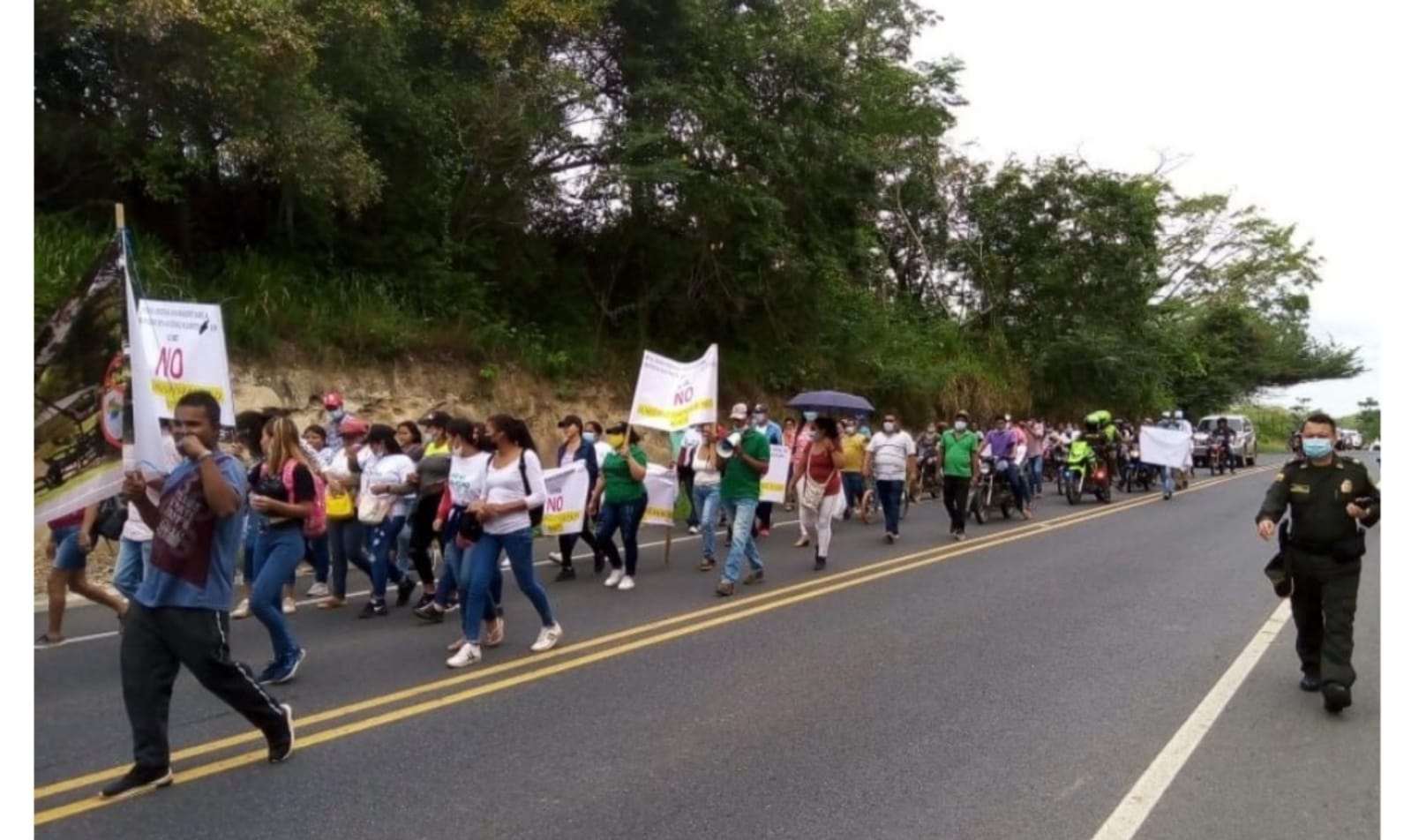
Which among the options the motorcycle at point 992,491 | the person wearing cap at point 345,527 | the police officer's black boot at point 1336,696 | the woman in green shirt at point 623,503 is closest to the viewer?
the police officer's black boot at point 1336,696

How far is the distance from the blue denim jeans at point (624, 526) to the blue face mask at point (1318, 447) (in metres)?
6.07

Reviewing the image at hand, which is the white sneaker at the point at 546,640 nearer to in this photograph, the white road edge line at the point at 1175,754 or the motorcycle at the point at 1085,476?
the white road edge line at the point at 1175,754

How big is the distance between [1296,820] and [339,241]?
17183 millimetres

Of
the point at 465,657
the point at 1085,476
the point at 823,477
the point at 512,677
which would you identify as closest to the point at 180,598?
the point at 512,677

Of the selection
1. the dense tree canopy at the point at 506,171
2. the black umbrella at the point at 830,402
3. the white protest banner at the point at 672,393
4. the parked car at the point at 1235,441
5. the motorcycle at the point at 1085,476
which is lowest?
the parked car at the point at 1235,441

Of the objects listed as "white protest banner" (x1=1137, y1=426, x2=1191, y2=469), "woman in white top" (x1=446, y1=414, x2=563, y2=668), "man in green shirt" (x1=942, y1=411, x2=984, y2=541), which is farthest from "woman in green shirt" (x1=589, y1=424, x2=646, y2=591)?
"white protest banner" (x1=1137, y1=426, x2=1191, y2=469)

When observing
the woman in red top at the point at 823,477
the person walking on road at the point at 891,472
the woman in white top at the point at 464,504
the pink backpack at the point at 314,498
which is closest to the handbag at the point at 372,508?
the pink backpack at the point at 314,498

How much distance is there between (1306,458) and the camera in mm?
6766

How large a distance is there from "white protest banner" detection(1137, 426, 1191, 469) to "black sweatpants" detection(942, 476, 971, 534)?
9572 mm

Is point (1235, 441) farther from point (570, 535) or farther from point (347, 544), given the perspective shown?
point (347, 544)

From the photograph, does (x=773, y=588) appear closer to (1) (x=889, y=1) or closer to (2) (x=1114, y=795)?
(2) (x=1114, y=795)

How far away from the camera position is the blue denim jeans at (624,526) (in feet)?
35.2

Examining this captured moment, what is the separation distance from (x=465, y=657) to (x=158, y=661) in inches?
97.8

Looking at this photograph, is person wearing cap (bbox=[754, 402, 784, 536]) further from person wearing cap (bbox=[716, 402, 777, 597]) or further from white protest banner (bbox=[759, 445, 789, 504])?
person wearing cap (bbox=[716, 402, 777, 597])
